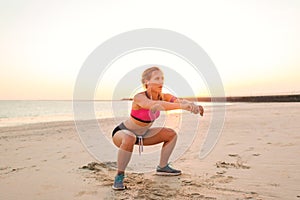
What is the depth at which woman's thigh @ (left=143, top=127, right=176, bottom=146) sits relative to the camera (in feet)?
13.6

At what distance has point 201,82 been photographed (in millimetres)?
4051

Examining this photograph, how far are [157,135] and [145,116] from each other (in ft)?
1.50

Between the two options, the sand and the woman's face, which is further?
the woman's face

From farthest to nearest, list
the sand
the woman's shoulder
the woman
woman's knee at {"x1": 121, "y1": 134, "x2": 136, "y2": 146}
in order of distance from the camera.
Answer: the woman's shoulder < woman's knee at {"x1": 121, "y1": 134, "x2": 136, "y2": 146} < the woman < the sand

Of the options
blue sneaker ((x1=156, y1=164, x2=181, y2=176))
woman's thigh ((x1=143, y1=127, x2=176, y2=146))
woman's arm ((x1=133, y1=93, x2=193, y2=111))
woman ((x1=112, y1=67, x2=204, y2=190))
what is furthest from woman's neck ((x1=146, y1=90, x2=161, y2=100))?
blue sneaker ((x1=156, y1=164, x2=181, y2=176))

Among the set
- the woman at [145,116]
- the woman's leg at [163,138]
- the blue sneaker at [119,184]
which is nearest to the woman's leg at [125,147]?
the woman at [145,116]

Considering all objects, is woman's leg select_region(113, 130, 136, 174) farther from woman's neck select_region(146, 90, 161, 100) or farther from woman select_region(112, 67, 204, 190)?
woman's neck select_region(146, 90, 161, 100)

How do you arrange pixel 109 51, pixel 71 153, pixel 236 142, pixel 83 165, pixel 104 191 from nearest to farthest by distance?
pixel 104 191 < pixel 109 51 < pixel 83 165 < pixel 71 153 < pixel 236 142

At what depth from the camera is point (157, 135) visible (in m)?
4.23

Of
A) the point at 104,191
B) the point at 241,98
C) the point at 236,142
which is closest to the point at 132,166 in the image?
the point at 104,191

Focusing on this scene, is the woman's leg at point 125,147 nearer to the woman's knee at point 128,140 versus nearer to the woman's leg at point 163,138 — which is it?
the woman's knee at point 128,140

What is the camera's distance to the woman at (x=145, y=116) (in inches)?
144

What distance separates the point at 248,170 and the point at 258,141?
267cm

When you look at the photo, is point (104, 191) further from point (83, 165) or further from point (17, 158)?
point (17, 158)
